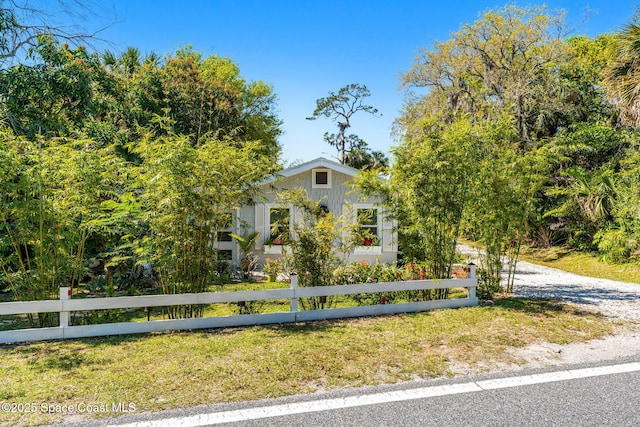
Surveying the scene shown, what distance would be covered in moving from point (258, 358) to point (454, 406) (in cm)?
197

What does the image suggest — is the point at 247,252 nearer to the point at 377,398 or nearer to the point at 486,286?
the point at 486,286

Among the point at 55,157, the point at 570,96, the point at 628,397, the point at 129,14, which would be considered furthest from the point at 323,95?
the point at 628,397

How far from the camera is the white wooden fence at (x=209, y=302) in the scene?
489cm

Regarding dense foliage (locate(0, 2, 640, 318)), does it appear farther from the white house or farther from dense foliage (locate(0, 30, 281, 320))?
the white house

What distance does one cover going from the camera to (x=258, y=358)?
13.6ft

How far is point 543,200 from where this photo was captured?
15711 mm

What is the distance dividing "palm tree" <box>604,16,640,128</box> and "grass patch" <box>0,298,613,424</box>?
6585 millimetres

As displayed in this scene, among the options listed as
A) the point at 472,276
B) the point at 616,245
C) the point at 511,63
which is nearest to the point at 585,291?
the point at 472,276

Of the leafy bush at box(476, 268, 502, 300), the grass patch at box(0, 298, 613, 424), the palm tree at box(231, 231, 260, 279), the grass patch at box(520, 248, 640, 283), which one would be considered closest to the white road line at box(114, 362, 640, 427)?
the grass patch at box(0, 298, 613, 424)

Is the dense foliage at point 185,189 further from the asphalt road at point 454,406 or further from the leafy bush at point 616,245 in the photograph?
the asphalt road at point 454,406

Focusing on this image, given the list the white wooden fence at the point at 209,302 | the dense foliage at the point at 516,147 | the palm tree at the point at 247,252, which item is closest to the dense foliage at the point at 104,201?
the white wooden fence at the point at 209,302

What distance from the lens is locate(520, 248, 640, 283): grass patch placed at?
10.4m

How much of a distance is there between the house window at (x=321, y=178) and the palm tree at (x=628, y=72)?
7.68m

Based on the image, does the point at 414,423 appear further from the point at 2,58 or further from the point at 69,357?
the point at 2,58
